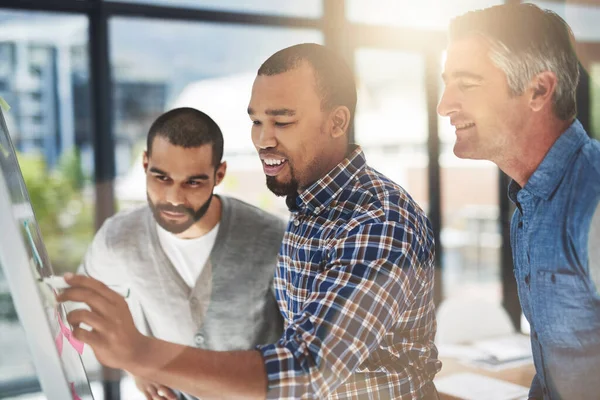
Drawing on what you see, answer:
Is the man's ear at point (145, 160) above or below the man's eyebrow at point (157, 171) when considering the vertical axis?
above

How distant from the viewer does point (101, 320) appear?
83 cm

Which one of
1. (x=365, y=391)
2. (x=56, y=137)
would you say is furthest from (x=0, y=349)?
(x=365, y=391)

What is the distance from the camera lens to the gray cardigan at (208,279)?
1635 mm

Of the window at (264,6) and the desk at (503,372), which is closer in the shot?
the desk at (503,372)

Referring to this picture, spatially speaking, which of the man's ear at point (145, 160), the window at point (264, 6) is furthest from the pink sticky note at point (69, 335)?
the window at point (264, 6)

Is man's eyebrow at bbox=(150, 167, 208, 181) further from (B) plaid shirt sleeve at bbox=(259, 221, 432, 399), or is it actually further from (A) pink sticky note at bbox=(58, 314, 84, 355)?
(A) pink sticky note at bbox=(58, 314, 84, 355)

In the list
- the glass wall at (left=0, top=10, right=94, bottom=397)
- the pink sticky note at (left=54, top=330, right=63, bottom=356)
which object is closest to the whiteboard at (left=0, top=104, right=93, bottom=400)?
the pink sticky note at (left=54, top=330, right=63, bottom=356)

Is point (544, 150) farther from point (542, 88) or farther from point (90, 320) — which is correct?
point (90, 320)

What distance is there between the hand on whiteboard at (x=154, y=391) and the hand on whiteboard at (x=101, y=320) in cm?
76

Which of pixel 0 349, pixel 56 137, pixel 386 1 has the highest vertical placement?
pixel 386 1

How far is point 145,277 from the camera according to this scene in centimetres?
163

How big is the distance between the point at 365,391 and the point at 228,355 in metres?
0.45

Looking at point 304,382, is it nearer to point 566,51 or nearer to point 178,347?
point 178,347

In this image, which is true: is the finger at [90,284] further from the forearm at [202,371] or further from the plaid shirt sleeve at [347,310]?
the plaid shirt sleeve at [347,310]
